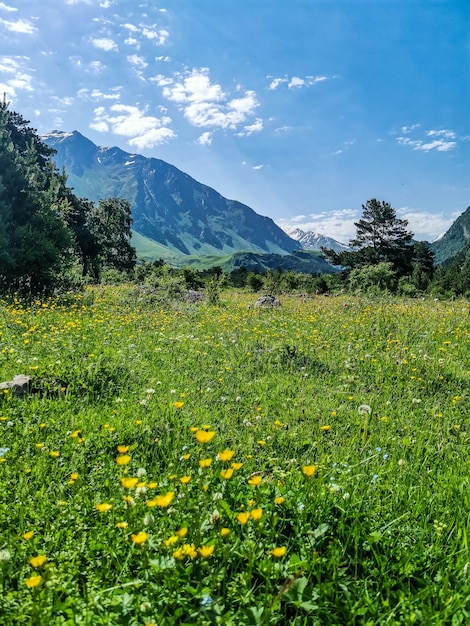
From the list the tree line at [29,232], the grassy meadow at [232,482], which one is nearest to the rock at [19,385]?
the grassy meadow at [232,482]

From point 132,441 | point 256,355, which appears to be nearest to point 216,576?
point 132,441

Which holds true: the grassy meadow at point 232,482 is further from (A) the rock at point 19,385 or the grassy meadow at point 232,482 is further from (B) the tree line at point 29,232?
(B) the tree line at point 29,232

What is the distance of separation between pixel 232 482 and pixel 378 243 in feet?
198

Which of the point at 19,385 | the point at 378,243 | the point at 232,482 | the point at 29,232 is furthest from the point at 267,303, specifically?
the point at 378,243

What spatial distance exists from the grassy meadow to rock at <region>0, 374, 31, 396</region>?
12cm

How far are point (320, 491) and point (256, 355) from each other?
473 cm

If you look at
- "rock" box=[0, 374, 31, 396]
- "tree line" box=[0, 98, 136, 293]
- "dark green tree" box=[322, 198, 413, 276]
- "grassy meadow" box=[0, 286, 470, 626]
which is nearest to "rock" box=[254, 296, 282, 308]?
"grassy meadow" box=[0, 286, 470, 626]

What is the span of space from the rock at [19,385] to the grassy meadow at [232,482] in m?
0.12

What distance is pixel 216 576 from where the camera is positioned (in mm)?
1885

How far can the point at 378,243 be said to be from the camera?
2283 inches

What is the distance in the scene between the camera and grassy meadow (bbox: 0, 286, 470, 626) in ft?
6.45

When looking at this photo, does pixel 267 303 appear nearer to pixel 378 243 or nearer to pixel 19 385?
pixel 19 385

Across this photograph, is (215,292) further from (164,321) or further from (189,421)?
Result: (189,421)

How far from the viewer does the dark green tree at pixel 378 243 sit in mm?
56906
